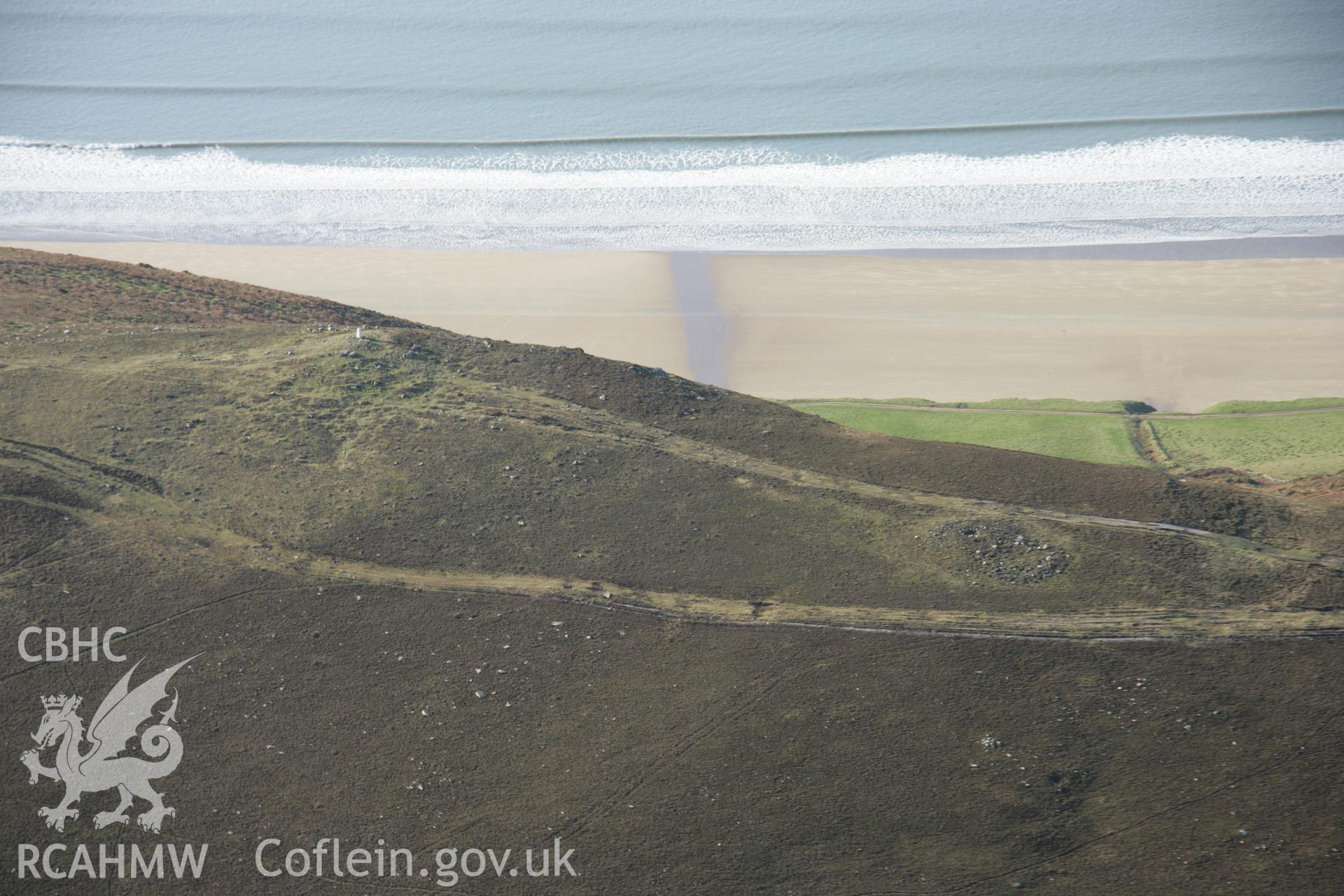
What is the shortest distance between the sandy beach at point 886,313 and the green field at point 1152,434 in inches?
49.2

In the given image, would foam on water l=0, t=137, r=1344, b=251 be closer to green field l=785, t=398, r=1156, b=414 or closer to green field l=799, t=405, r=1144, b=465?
green field l=785, t=398, r=1156, b=414

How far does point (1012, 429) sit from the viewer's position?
21578 millimetres

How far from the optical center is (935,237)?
3300 cm

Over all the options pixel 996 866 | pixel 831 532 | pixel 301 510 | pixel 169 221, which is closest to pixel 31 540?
pixel 301 510

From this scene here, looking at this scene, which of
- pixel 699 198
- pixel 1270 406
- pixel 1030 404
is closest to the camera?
pixel 1270 406

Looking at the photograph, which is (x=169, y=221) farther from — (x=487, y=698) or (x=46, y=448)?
(x=487, y=698)

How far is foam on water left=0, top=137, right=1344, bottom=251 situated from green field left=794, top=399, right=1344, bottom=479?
36.9 feet

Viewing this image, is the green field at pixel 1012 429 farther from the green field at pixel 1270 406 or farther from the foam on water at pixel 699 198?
the foam on water at pixel 699 198

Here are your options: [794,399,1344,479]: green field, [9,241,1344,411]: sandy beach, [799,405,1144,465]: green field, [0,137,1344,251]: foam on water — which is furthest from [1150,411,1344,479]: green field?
[0,137,1344,251]: foam on water

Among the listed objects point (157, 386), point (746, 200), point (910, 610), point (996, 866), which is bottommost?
point (996, 866)

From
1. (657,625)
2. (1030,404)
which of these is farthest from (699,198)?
(657,625)

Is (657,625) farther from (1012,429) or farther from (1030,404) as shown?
(1030,404)

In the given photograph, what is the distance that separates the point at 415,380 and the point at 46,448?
5104 millimetres

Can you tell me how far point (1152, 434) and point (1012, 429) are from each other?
257 centimetres
